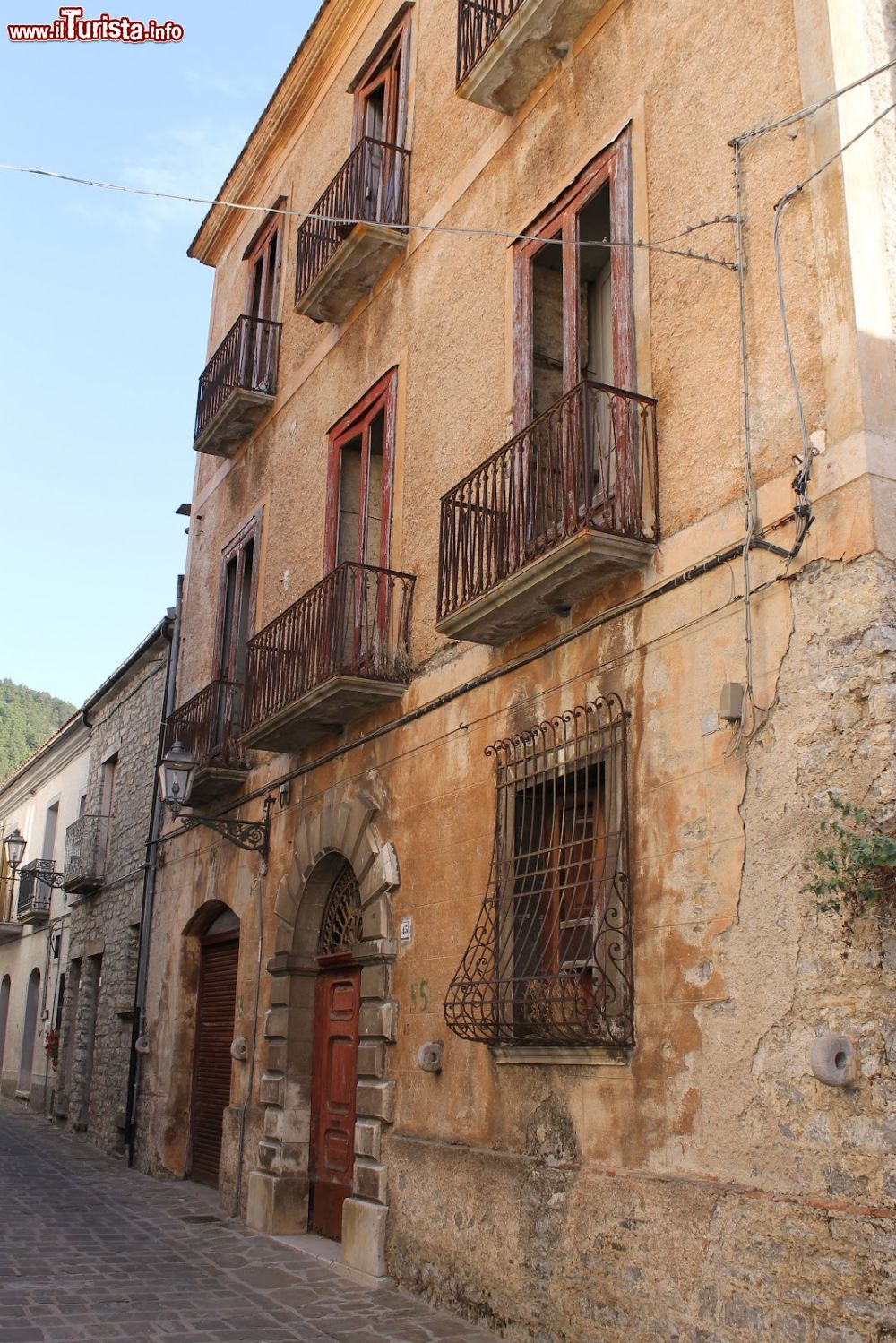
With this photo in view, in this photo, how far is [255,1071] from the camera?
10.4 meters

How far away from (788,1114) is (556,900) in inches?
80.1

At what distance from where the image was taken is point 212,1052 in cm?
1223

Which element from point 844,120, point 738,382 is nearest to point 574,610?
point 738,382

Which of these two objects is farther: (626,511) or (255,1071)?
(255,1071)

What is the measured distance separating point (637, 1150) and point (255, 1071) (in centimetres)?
542

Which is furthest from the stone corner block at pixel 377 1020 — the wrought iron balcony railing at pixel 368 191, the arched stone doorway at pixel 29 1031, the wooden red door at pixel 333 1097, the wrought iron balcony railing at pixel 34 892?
the arched stone doorway at pixel 29 1031

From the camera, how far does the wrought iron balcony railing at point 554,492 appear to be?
252 inches

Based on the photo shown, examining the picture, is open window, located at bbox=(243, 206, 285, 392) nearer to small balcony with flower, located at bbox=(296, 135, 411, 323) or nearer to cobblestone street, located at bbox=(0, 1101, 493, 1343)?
small balcony with flower, located at bbox=(296, 135, 411, 323)

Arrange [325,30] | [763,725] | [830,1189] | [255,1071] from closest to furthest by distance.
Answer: [830,1189] → [763,725] → [255,1071] → [325,30]

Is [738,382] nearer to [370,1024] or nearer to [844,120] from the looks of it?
[844,120]

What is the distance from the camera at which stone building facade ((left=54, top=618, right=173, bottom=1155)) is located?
15141 mm

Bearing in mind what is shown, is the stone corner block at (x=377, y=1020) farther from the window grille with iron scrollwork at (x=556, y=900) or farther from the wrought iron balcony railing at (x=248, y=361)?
the wrought iron balcony railing at (x=248, y=361)

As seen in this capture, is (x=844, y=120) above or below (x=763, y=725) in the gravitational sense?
above

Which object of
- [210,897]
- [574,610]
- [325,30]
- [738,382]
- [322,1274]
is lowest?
→ [322,1274]
